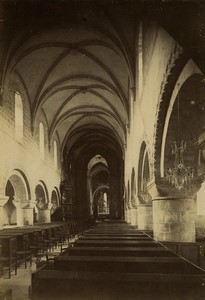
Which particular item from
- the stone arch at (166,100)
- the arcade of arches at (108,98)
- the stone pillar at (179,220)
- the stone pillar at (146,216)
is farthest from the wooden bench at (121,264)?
the stone pillar at (146,216)

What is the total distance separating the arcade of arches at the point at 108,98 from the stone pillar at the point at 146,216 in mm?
50

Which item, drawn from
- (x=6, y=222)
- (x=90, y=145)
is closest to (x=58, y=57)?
(x=6, y=222)

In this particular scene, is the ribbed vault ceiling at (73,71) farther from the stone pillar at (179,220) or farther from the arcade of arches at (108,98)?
the stone pillar at (179,220)

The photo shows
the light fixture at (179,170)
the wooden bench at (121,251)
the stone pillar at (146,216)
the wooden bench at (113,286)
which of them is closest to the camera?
the wooden bench at (113,286)

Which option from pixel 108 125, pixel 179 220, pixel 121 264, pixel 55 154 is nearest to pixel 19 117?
pixel 55 154

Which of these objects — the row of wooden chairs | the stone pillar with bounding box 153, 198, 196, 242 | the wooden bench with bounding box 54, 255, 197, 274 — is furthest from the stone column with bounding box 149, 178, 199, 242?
the row of wooden chairs

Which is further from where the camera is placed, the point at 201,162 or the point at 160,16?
the point at 201,162

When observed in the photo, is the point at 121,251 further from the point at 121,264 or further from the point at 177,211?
the point at 177,211

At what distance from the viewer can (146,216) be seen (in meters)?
15.2

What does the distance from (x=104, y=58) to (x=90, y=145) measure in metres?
19.8

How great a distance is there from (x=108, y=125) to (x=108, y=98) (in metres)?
6.59

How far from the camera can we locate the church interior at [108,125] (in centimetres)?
496

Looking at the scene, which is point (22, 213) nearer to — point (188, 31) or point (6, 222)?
point (6, 222)

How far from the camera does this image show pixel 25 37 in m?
13.5
